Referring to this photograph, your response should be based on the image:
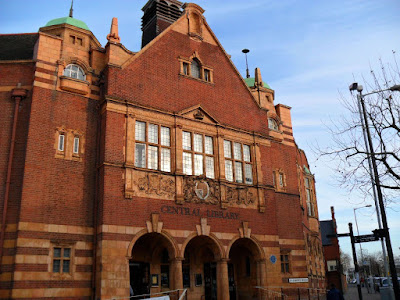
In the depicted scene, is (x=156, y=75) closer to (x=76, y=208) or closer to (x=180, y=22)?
(x=180, y=22)

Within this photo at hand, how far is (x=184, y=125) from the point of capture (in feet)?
68.5

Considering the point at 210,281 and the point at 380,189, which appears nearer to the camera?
the point at 380,189

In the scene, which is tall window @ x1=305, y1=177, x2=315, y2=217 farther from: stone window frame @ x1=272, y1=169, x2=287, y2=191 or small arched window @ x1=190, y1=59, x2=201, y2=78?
small arched window @ x1=190, y1=59, x2=201, y2=78

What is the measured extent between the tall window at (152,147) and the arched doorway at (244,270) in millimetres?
6271

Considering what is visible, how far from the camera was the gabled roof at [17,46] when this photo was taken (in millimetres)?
20684

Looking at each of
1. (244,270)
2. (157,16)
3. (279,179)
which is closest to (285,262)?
(244,270)

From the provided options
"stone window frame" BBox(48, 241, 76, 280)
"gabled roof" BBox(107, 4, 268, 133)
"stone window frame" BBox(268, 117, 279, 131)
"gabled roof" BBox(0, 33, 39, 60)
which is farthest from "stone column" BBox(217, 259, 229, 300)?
"gabled roof" BBox(0, 33, 39, 60)

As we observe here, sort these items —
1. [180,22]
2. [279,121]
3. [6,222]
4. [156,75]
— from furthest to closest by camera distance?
[279,121]
[180,22]
[156,75]
[6,222]

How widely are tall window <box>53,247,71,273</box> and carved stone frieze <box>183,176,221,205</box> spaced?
592 centimetres

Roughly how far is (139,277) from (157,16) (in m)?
18.0

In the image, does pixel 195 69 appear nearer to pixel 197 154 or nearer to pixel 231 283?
pixel 197 154

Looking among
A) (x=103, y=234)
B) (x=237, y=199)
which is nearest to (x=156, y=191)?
(x=103, y=234)

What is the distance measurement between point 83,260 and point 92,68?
9261 millimetres

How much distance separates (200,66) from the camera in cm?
2330
